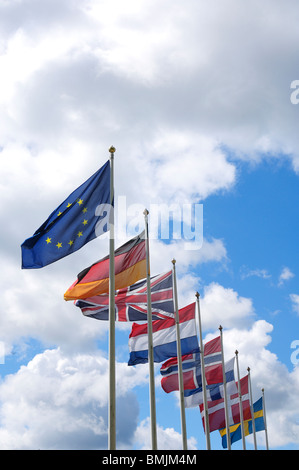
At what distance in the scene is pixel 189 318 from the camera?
1248 inches

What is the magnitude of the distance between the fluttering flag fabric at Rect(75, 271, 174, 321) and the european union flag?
488 cm

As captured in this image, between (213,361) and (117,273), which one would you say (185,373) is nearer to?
(213,361)

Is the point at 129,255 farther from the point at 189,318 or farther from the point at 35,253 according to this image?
the point at 189,318

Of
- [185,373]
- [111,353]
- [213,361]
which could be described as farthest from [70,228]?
[213,361]

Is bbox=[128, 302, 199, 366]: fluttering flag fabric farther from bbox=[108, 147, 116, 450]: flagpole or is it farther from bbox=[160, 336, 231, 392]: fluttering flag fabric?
bbox=[108, 147, 116, 450]: flagpole

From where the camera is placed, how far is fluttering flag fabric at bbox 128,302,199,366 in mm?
29734

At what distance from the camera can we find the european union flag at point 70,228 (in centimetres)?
1912

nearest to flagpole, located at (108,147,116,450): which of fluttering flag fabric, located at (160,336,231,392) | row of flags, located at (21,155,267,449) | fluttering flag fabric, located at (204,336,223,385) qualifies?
row of flags, located at (21,155,267,449)

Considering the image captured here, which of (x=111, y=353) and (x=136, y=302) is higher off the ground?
(x=136, y=302)

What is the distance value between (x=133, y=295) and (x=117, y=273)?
A: 3.22 m

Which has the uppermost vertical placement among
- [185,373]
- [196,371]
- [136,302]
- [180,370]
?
[136,302]

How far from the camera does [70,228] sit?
19.3m
